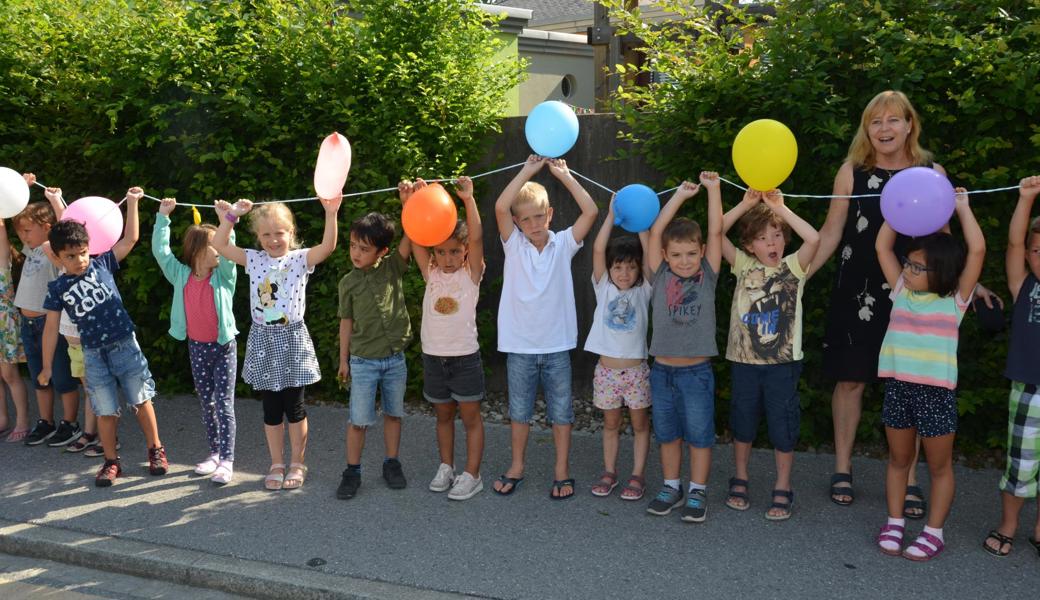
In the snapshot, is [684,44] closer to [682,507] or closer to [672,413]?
[672,413]

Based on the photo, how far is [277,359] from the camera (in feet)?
15.5

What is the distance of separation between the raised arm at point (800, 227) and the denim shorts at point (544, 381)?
1328mm

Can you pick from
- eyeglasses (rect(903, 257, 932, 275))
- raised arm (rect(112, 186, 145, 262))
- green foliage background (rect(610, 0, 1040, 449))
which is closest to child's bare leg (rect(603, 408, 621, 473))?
green foliage background (rect(610, 0, 1040, 449))

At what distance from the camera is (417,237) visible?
4359 millimetres

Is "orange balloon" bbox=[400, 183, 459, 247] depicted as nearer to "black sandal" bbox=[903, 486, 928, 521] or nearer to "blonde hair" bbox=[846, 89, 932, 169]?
"blonde hair" bbox=[846, 89, 932, 169]

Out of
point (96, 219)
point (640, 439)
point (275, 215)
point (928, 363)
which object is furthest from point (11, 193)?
point (928, 363)

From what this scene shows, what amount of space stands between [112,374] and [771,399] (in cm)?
383

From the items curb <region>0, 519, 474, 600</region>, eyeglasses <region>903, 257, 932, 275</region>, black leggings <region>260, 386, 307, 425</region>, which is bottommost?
curb <region>0, 519, 474, 600</region>

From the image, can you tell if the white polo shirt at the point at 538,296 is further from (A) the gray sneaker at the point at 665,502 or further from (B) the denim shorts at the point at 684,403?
(A) the gray sneaker at the point at 665,502

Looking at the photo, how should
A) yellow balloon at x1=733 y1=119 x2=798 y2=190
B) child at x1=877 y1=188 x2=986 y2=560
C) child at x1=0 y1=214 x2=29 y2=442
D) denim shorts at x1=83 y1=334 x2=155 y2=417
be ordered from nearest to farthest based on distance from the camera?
child at x1=877 y1=188 x2=986 y2=560
yellow balloon at x1=733 y1=119 x2=798 y2=190
denim shorts at x1=83 y1=334 x2=155 y2=417
child at x1=0 y1=214 x2=29 y2=442

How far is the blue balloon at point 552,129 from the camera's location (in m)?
4.40

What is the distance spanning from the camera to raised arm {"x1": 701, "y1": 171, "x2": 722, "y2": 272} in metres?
4.21

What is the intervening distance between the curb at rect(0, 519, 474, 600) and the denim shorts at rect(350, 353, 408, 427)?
3.48 ft

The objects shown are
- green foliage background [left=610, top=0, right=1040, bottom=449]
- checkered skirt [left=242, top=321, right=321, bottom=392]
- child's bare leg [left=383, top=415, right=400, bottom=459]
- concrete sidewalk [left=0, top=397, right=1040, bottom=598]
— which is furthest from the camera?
child's bare leg [left=383, top=415, right=400, bottom=459]
